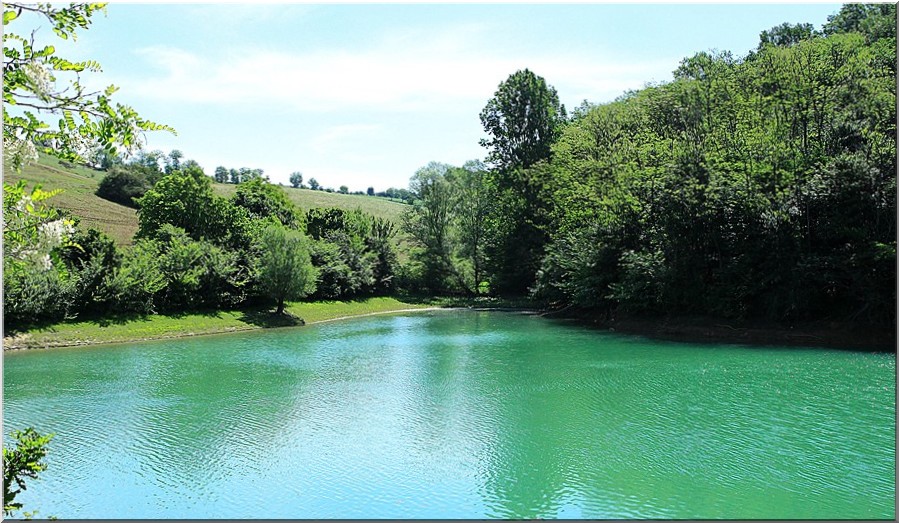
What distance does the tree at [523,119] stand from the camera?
58.6 m

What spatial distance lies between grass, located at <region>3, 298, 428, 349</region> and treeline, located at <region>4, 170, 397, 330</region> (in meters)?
0.82

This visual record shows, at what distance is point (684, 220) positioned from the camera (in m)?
34.2

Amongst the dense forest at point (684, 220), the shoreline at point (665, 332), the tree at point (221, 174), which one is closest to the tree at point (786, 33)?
the dense forest at point (684, 220)

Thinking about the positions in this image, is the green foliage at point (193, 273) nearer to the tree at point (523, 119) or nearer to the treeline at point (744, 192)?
the treeline at point (744, 192)

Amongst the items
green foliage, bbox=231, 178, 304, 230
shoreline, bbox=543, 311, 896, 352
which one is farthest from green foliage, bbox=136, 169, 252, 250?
shoreline, bbox=543, 311, 896, 352

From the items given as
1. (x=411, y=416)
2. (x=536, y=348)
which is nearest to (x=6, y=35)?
(x=411, y=416)

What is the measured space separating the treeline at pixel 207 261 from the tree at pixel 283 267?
0.21 ft

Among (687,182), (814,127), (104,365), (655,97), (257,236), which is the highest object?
(655,97)

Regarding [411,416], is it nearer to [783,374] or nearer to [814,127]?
[783,374]

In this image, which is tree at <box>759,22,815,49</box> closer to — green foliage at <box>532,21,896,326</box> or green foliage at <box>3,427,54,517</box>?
green foliage at <box>532,21,896,326</box>

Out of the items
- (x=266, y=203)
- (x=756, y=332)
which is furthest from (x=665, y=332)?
(x=266, y=203)

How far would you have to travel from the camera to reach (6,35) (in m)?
5.35

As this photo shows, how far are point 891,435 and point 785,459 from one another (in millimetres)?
3655

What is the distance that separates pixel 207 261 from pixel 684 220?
2800 centimetres
